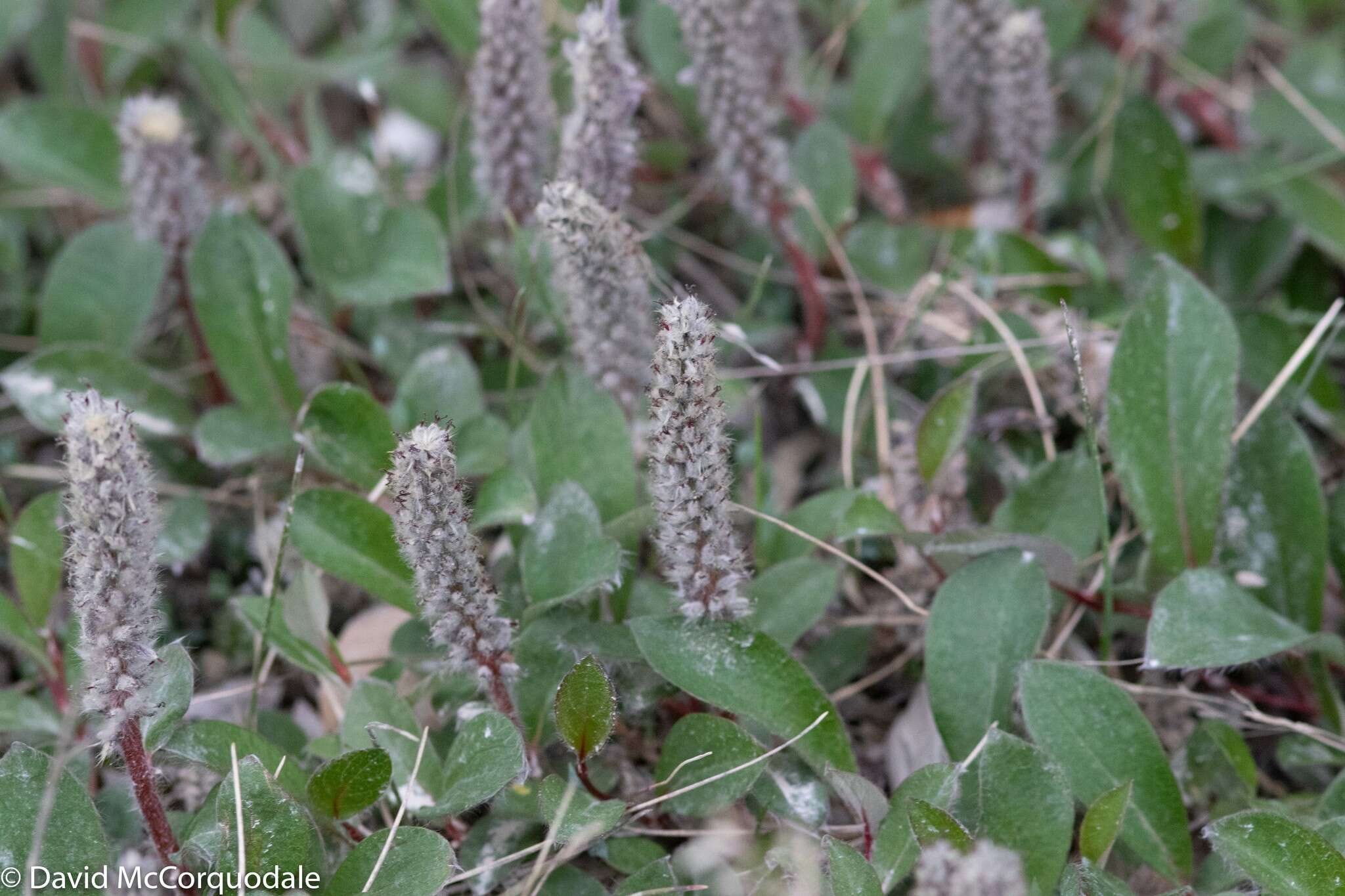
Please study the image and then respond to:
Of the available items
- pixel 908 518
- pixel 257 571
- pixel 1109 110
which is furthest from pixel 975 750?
pixel 1109 110

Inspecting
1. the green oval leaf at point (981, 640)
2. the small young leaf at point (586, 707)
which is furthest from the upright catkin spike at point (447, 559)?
the green oval leaf at point (981, 640)

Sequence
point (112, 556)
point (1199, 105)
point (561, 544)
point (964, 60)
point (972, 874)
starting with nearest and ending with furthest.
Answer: point (972, 874), point (112, 556), point (561, 544), point (964, 60), point (1199, 105)

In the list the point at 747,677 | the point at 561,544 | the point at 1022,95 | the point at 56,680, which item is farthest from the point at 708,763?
the point at 1022,95

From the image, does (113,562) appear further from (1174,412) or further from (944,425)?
(1174,412)

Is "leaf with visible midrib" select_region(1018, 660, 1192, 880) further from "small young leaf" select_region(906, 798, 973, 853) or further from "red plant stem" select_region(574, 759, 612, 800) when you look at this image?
"red plant stem" select_region(574, 759, 612, 800)

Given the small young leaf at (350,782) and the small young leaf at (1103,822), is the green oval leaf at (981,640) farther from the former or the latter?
the small young leaf at (350,782)
